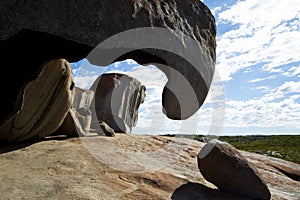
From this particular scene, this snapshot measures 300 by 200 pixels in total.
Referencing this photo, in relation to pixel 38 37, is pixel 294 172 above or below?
below

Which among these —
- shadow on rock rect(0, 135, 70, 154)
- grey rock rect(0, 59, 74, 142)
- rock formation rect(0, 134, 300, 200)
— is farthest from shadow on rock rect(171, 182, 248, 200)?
grey rock rect(0, 59, 74, 142)

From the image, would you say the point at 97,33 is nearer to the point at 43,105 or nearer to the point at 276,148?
the point at 43,105

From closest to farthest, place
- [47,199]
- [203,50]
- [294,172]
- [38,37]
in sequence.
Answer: [38,37]
[203,50]
[47,199]
[294,172]

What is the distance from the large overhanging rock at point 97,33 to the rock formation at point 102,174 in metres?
1.28

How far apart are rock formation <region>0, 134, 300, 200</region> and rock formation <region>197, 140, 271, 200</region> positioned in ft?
0.63

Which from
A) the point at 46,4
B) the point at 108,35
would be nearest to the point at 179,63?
the point at 108,35

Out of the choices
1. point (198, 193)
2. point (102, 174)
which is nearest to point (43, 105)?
point (102, 174)

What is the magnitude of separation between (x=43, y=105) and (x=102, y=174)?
2801mm

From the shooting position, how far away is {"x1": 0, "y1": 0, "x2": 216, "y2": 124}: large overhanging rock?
8.89 ft

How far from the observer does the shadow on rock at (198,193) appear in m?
4.89

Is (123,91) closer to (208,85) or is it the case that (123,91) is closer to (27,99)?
(27,99)

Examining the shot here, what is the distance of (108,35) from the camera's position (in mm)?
2932

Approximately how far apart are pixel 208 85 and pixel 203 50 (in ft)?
1.40

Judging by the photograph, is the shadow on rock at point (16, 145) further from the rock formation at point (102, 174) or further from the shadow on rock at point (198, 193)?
the shadow on rock at point (198, 193)
